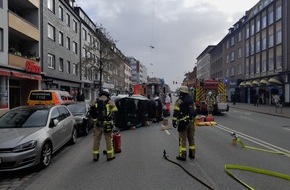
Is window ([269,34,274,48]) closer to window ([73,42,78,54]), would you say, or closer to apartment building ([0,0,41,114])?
window ([73,42,78,54])

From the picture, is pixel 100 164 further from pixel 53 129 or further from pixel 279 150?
pixel 279 150

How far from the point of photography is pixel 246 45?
5469cm

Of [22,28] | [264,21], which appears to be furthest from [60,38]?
[264,21]

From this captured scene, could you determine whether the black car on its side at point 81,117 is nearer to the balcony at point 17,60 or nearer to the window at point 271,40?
the balcony at point 17,60

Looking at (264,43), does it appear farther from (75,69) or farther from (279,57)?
(75,69)

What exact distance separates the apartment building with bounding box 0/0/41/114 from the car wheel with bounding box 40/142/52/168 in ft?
47.6

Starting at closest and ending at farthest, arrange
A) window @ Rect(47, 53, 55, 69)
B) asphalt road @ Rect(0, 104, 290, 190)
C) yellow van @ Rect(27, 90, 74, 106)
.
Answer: asphalt road @ Rect(0, 104, 290, 190)
yellow van @ Rect(27, 90, 74, 106)
window @ Rect(47, 53, 55, 69)

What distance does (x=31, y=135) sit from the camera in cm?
746

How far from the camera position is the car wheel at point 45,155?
7.55 metres

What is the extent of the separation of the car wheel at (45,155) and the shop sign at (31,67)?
18177 mm

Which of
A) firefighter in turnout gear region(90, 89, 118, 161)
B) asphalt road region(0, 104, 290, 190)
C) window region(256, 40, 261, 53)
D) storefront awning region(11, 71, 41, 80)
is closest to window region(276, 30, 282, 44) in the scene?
window region(256, 40, 261, 53)

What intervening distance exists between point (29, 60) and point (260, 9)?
1376 inches

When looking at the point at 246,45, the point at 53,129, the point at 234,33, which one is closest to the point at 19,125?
the point at 53,129

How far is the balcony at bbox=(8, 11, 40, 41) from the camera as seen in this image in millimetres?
23281
